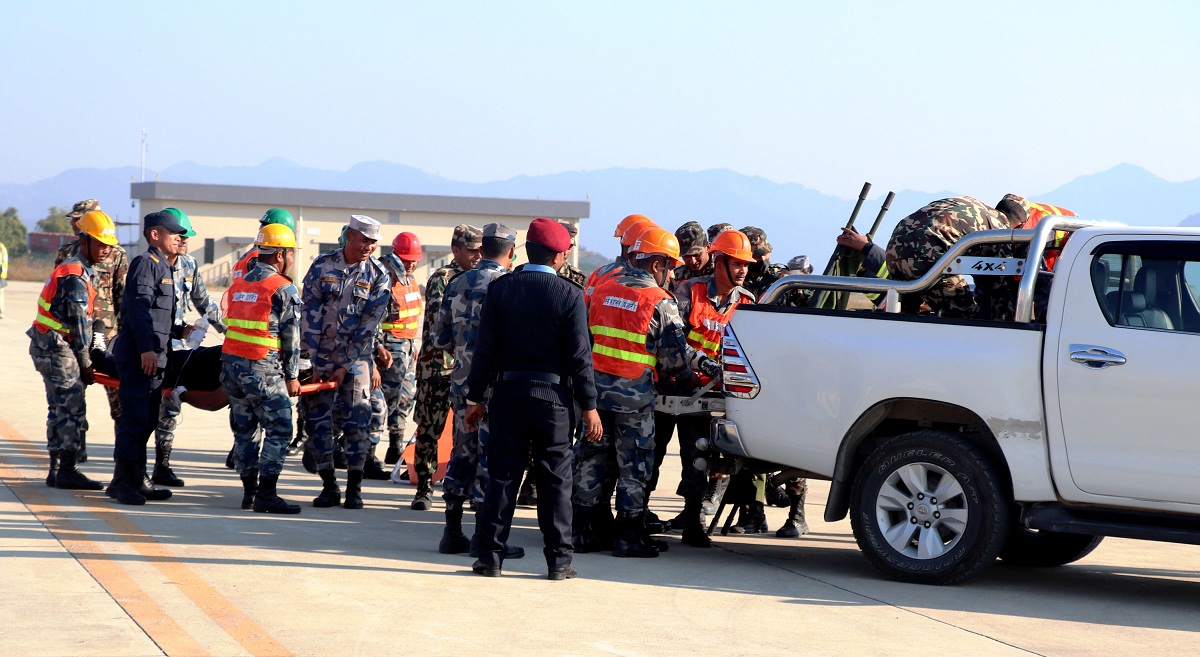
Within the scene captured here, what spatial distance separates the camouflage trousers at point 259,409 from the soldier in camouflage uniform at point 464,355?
5.67ft

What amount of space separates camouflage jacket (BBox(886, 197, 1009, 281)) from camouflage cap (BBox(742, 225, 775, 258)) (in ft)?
5.65

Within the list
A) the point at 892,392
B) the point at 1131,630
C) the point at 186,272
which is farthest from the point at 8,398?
the point at 1131,630

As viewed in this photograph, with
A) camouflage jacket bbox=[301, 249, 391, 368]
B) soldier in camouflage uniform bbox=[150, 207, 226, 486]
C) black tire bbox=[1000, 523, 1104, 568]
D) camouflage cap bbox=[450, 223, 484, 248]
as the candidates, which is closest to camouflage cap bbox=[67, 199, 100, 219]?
soldier in camouflage uniform bbox=[150, 207, 226, 486]

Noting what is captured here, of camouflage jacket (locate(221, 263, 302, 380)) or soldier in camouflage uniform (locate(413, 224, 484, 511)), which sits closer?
camouflage jacket (locate(221, 263, 302, 380))

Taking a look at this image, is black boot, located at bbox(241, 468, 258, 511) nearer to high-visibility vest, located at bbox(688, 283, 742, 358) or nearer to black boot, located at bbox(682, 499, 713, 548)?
black boot, located at bbox(682, 499, 713, 548)

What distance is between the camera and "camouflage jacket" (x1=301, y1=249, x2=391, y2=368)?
9.61 meters

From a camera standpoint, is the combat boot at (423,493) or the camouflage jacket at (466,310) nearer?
the camouflage jacket at (466,310)

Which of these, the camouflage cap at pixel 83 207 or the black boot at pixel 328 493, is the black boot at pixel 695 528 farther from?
the camouflage cap at pixel 83 207

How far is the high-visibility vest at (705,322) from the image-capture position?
29.5 feet

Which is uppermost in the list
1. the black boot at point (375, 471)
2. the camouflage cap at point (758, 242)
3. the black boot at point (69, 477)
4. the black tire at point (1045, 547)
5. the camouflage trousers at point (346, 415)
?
the camouflage cap at point (758, 242)

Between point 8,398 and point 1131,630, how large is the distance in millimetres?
13389

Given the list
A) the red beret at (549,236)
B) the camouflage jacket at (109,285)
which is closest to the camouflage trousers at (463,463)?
the red beret at (549,236)

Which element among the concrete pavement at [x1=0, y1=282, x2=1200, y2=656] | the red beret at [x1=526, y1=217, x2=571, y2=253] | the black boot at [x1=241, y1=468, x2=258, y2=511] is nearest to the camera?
the concrete pavement at [x1=0, y1=282, x2=1200, y2=656]

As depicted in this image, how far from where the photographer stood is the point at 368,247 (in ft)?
31.8
